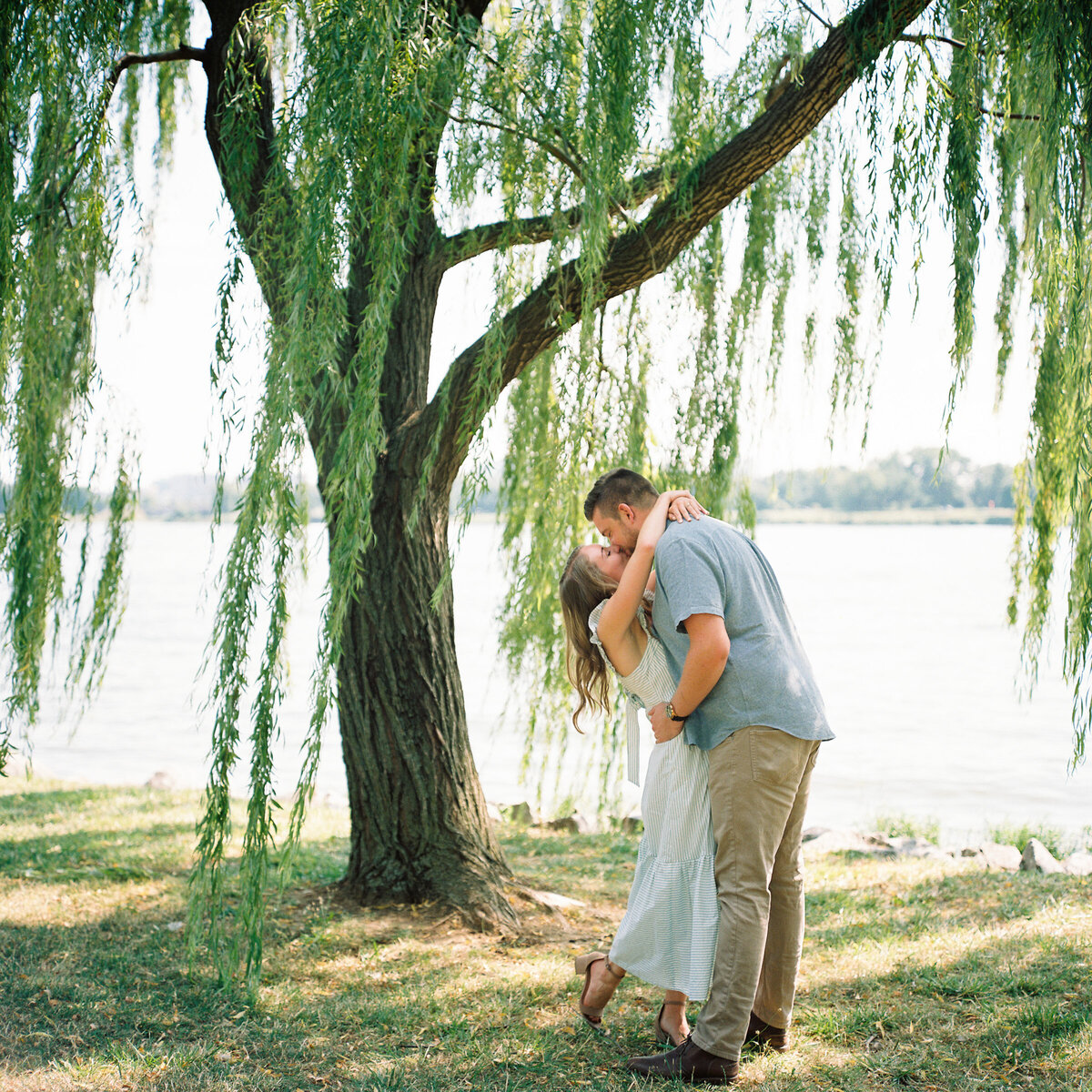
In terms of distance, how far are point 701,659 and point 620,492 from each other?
1.79 ft

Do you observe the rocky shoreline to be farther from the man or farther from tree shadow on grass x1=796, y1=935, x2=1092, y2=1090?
the man

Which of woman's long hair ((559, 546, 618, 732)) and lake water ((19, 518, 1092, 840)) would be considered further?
lake water ((19, 518, 1092, 840))

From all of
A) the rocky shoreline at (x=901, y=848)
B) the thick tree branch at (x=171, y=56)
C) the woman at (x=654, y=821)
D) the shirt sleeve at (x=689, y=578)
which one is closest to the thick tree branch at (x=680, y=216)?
the woman at (x=654, y=821)

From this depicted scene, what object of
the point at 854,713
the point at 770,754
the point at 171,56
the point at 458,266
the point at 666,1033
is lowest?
the point at 854,713

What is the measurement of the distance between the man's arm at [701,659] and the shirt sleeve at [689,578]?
0.03 metres

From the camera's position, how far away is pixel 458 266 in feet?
13.1

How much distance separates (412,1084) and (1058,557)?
2975 millimetres

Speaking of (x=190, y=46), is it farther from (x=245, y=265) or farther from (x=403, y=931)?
(x=403, y=931)

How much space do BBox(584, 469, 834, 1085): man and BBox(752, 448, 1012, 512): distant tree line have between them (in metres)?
1.43

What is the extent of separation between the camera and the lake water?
24.5 ft

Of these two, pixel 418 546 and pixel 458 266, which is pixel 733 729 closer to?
pixel 418 546

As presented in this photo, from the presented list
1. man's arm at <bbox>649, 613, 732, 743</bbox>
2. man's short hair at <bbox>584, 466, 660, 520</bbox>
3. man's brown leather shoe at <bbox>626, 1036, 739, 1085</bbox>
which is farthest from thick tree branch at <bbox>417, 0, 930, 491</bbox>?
man's brown leather shoe at <bbox>626, 1036, 739, 1085</bbox>

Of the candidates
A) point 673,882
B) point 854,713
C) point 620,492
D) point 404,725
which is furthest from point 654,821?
point 854,713

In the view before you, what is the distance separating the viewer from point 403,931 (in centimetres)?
351
